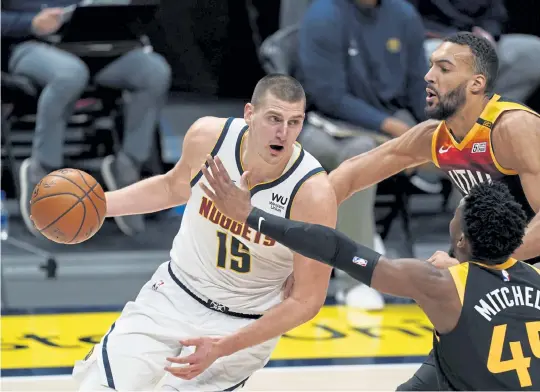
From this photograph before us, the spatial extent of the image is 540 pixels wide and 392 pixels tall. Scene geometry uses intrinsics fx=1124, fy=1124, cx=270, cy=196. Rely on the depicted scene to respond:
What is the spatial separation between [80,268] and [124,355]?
352 cm

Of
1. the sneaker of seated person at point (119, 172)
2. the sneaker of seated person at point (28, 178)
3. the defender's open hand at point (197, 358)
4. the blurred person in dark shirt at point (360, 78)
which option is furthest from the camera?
the sneaker of seated person at point (119, 172)

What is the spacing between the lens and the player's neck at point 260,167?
4812 millimetres

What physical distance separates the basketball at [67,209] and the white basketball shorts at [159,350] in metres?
0.42

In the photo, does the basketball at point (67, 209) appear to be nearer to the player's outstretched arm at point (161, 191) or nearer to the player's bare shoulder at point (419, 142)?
the player's outstretched arm at point (161, 191)

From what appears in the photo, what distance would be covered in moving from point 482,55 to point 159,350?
1927mm

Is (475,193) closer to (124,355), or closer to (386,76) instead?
(124,355)

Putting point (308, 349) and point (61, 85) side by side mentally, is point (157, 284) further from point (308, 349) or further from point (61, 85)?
point (61, 85)

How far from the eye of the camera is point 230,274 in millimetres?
4930

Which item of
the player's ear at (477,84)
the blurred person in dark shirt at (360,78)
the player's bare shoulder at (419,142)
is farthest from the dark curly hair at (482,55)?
the blurred person in dark shirt at (360,78)

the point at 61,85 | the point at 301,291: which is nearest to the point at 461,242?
the point at 301,291

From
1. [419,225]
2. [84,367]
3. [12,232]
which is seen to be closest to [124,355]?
[84,367]

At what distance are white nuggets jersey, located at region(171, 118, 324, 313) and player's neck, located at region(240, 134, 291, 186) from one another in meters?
0.02

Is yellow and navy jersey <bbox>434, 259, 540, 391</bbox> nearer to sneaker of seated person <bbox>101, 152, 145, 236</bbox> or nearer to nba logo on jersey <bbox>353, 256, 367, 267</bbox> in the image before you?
nba logo on jersey <bbox>353, 256, 367, 267</bbox>

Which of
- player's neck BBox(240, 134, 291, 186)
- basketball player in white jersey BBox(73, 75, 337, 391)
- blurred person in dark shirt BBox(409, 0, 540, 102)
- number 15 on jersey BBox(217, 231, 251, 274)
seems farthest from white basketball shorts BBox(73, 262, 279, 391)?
blurred person in dark shirt BBox(409, 0, 540, 102)
